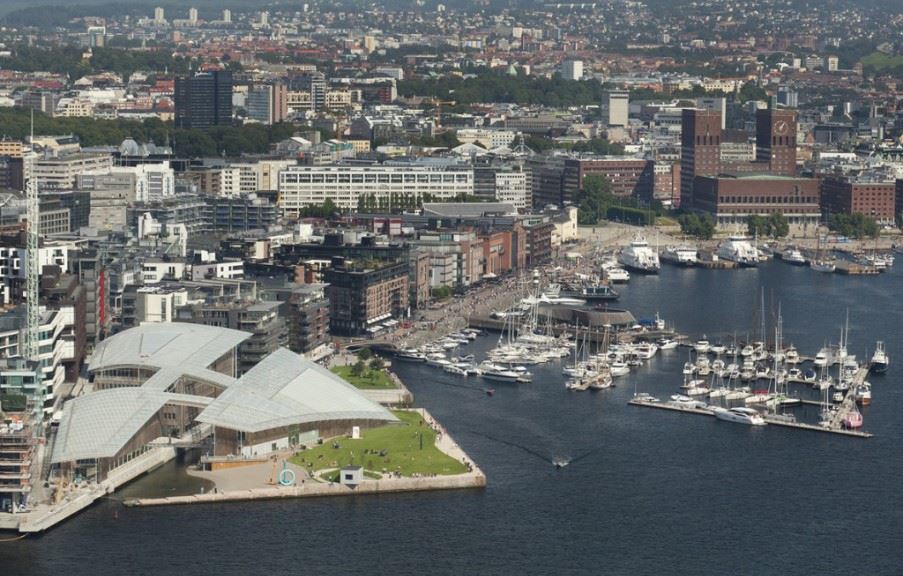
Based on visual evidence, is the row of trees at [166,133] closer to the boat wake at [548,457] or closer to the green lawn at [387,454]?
the boat wake at [548,457]

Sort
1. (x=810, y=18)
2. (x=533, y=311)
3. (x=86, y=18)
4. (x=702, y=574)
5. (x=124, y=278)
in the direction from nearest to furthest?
(x=702, y=574)
(x=124, y=278)
(x=533, y=311)
(x=810, y=18)
(x=86, y=18)

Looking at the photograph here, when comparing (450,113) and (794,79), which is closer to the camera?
(450,113)

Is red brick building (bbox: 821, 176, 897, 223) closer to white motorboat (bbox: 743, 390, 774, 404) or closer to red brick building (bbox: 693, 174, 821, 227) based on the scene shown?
red brick building (bbox: 693, 174, 821, 227)

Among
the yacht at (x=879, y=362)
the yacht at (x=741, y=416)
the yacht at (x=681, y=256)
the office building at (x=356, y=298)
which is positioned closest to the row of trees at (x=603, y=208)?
the yacht at (x=681, y=256)

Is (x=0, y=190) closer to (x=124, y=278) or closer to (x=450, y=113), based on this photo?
(x=124, y=278)

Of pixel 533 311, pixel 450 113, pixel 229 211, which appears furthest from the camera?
pixel 450 113

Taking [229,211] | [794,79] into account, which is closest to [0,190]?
[229,211]
